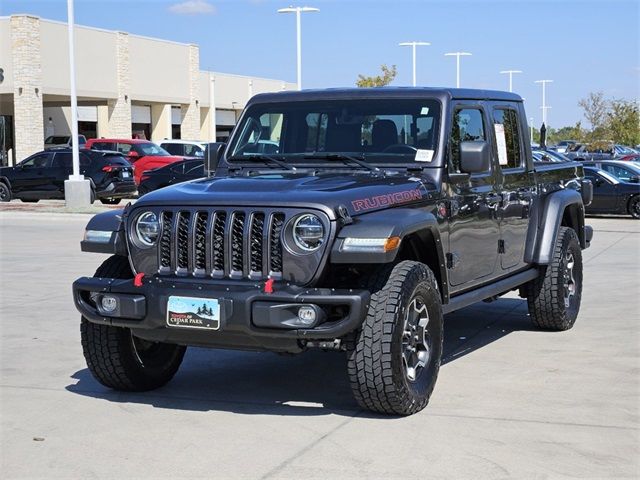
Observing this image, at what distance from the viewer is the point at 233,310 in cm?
587

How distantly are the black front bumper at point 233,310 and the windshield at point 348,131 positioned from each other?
1.64 metres

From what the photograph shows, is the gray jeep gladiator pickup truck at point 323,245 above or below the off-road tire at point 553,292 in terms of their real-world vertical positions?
above

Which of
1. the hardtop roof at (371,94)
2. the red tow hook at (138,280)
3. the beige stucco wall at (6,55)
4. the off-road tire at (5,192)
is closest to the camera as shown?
the red tow hook at (138,280)

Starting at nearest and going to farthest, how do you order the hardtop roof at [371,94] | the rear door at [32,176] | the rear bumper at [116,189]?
1. the hardtop roof at [371,94]
2. the rear bumper at [116,189]
3. the rear door at [32,176]

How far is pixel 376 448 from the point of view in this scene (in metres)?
5.59

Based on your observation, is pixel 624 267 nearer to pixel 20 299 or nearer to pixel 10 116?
pixel 20 299

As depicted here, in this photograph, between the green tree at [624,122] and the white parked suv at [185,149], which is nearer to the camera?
the white parked suv at [185,149]

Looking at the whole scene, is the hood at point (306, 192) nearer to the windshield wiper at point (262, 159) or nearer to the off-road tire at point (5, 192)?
the windshield wiper at point (262, 159)

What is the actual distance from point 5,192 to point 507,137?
77.4ft

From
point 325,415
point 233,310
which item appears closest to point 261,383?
point 325,415

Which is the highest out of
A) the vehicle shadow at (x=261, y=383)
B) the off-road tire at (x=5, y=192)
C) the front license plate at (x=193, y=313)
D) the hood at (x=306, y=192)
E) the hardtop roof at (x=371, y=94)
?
the hardtop roof at (x=371, y=94)

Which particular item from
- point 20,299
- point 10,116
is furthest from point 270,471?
point 10,116

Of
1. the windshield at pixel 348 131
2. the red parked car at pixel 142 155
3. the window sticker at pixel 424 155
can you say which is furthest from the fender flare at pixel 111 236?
the red parked car at pixel 142 155

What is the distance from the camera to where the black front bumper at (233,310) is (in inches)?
229
